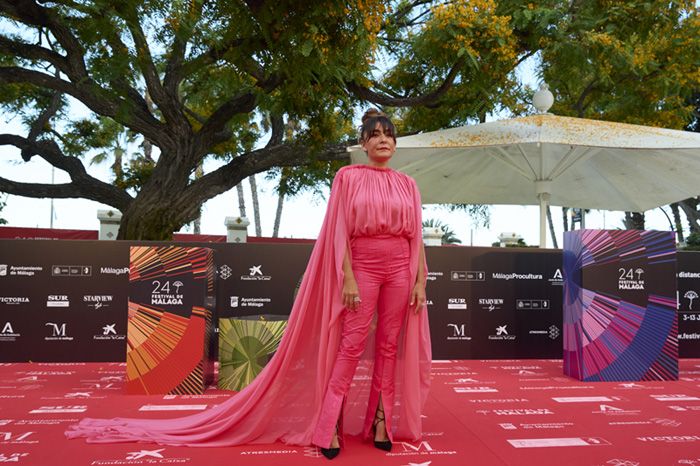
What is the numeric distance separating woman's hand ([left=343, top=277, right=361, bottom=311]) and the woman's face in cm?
74

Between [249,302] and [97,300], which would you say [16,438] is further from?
[249,302]

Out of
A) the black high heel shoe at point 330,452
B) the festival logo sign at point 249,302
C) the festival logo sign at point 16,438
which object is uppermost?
the festival logo sign at point 249,302

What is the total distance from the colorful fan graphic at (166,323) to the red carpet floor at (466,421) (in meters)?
0.19

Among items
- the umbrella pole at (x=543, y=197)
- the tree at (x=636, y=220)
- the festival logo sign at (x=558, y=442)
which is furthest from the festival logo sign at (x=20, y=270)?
the tree at (x=636, y=220)

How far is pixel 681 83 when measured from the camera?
10.9m

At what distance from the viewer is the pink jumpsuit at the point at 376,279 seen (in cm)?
330

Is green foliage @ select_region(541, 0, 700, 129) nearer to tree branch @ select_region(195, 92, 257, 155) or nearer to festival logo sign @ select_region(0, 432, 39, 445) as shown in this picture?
tree branch @ select_region(195, 92, 257, 155)

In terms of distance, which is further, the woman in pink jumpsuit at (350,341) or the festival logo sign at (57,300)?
the festival logo sign at (57,300)

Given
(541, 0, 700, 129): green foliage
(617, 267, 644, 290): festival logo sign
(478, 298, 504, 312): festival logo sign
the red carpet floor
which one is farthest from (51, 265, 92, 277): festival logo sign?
(541, 0, 700, 129): green foliage

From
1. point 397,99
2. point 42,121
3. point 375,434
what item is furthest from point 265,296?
point 42,121

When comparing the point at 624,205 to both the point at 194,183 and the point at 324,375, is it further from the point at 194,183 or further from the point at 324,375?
the point at 194,183

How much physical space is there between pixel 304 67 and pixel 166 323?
305cm

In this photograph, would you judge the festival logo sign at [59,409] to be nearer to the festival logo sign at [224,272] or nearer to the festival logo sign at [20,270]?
the festival logo sign at [224,272]

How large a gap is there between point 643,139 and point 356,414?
496 centimetres
